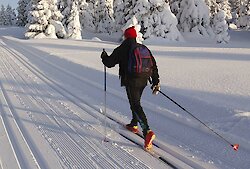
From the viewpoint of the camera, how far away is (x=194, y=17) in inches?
1532

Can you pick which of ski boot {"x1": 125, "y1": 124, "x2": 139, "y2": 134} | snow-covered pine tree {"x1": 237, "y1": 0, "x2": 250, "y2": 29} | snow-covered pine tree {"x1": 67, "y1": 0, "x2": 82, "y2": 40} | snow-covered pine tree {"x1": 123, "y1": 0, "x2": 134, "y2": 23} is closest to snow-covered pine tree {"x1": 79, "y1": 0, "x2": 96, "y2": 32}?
snow-covered pine tree {"x1": 67, "y1": 0, "x2": 82, "y2": 40}

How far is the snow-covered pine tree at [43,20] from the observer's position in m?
39.0

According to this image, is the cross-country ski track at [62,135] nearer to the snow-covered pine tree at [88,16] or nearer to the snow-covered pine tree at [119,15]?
the snow-covered pine tree at [119,15]

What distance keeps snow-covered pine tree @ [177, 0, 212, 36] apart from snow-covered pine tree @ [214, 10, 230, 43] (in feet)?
3.21

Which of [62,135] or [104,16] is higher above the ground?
[104,16]

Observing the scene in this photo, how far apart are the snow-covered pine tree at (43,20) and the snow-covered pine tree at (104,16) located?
51.9ft

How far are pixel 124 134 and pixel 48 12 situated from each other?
1390 inches

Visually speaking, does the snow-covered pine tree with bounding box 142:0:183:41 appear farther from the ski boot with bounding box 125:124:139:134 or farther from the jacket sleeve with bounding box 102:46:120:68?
the jacket sleeve with bounding box 102:46:120:68

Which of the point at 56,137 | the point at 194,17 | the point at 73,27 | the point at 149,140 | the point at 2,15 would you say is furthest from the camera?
the point at 2,15

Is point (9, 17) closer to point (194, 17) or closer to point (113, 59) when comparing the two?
point (194, 17)

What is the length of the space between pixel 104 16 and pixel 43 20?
18539 millimetres

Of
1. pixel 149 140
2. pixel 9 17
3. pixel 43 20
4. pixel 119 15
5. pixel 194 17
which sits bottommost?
pixel 9 17

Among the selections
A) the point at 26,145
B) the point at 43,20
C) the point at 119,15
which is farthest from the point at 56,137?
the point at 119,15

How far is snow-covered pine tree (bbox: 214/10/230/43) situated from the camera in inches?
1581
